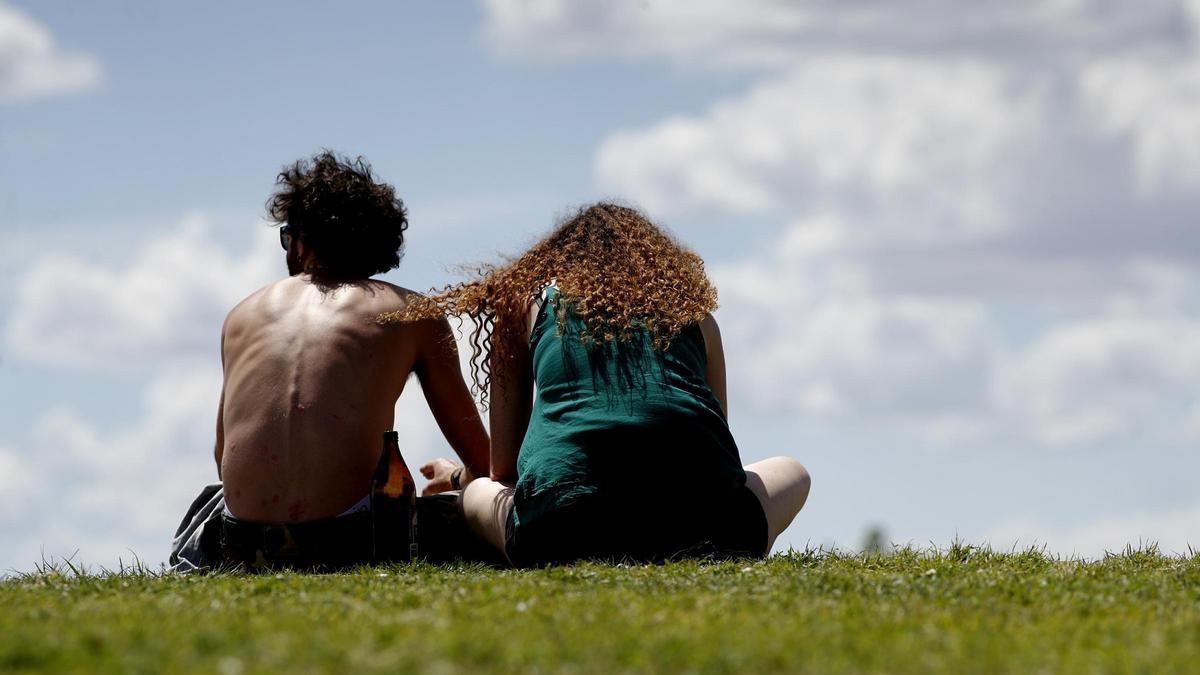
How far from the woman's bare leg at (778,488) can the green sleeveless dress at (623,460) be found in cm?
16

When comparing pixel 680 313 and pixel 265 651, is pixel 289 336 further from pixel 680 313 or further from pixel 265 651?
pixel 265 651

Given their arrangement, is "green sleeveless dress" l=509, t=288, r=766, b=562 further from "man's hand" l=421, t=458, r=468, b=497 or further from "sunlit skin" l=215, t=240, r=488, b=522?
"man's hand" l=421, t=458, r=468, b=497

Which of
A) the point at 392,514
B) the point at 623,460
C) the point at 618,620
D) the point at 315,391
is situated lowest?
the point at 618,620

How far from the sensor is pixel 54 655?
176 inches

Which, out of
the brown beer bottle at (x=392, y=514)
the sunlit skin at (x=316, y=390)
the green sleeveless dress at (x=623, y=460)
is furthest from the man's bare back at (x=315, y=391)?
the green sleeveless dress at (x=623, y=460)

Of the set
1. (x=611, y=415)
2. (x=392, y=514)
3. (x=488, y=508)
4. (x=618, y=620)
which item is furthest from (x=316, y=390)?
(x=618, y=620)

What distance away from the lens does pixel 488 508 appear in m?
8.04

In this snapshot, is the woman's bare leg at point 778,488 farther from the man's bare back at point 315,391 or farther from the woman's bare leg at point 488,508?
the man's bare back at point 315,391

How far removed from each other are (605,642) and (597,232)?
3.91 metres

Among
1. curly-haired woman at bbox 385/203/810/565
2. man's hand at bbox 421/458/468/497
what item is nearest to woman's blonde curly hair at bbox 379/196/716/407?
curly-haired woman at bbox 385/203/810/565

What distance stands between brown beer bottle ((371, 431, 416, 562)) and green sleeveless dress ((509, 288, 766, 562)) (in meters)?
0.84

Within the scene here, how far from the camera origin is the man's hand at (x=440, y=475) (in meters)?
9.19

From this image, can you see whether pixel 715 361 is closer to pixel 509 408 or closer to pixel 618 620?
pixel 509 408

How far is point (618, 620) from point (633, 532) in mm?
2260
